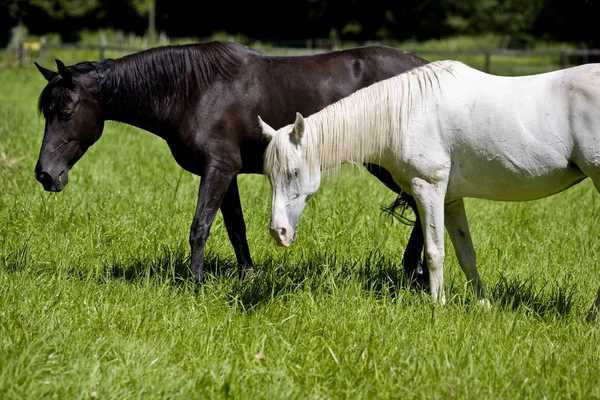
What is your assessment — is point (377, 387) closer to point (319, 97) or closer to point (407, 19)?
point (319, 97)

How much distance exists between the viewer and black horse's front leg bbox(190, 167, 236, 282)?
479 cm

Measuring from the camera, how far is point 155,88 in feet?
16.2

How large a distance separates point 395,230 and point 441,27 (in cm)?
4249

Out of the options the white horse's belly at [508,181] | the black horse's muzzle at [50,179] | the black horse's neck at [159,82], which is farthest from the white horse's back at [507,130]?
the black horse's muzzle at [50,179]

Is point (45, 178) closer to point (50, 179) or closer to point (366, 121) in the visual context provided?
point (50, 179)

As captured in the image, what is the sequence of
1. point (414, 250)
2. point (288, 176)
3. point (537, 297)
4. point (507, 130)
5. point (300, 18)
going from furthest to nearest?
point (300, 18)
point (414, 250)
point (537, 297)
point (288, 176)
point (507, 130)

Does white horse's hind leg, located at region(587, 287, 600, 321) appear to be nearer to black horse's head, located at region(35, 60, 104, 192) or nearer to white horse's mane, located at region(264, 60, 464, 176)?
white horse's mane, located at region(264, 60, 464, 176)

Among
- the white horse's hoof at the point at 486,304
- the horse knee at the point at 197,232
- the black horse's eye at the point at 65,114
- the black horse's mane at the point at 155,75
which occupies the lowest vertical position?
the white horse's hoof at the point at 486,304

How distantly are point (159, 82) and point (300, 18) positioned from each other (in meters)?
42.3

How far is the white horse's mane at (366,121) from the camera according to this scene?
168 inches

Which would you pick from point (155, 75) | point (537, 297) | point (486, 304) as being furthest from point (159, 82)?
point (537, 297)

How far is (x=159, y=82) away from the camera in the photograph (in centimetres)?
493

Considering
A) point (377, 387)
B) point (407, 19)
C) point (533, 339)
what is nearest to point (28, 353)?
point (377, 387)

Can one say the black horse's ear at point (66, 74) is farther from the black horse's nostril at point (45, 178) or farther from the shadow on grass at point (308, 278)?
the shadow on grass at point (308, 278)
